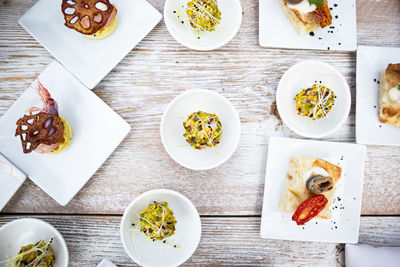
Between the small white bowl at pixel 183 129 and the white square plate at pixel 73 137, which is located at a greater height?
the white square plate at pixel 73 137

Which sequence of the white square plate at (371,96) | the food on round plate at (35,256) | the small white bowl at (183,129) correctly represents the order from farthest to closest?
1. the white square plate at (371,96)
2. the small white bowl at (183,129)
3. the food on round plate at (35,256)

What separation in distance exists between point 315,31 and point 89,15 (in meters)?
1.26

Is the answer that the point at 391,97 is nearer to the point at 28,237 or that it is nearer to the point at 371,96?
the point at 371,96

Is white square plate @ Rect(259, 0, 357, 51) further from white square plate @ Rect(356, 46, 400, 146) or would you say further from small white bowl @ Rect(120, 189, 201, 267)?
small white bowl @ Rect(120, 189, 201, 267)

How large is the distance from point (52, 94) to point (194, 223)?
3.43 feet

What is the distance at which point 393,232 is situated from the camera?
6.53 ft

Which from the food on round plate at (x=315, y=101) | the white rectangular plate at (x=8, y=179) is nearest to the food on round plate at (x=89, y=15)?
the white rectangular plate at (x=8, y=179)

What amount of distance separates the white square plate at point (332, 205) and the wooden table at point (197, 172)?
0.34 feet

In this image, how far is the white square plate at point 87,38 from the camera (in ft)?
6.07

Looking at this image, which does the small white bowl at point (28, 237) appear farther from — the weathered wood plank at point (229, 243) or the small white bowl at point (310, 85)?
the small white bowl at point (310, 85)

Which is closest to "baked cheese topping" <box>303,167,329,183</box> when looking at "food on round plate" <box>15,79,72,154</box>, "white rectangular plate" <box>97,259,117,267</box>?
"white rectangular plate" <box>97,259,117,267</box>

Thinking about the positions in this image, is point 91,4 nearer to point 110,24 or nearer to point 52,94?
point 110,24

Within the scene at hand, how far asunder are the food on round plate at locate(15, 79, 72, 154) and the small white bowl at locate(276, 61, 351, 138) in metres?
1.17

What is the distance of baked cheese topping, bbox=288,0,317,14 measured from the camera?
6.11 feet
